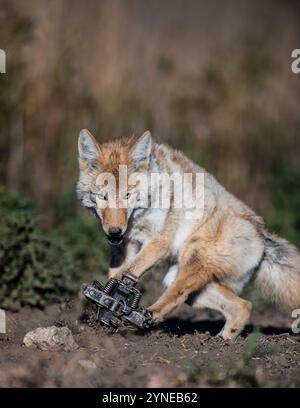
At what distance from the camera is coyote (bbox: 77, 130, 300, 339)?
A: 7.54 meters

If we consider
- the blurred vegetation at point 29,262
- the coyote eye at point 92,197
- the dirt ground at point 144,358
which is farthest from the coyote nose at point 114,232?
the blurred vegetation at point 29,262

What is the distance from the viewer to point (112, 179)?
7449 mm

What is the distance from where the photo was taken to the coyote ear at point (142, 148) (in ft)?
25.0

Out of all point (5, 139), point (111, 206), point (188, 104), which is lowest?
point (111, 206)

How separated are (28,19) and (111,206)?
618cm

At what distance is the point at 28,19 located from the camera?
12.4 metres

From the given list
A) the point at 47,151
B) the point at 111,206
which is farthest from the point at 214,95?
the point at 111,206

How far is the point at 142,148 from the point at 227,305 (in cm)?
192

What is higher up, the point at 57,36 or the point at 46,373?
the point at 57,36

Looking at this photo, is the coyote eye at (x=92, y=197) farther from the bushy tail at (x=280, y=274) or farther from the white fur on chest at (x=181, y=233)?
the bushy tail at (x=280, y=274)

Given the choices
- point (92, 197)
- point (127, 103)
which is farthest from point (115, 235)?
point (127, 103)

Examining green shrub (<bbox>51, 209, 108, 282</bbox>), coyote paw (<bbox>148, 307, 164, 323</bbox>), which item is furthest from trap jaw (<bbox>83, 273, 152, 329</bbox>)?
green shrub (<bbox>51, 209, 108, 282</bbox>)
